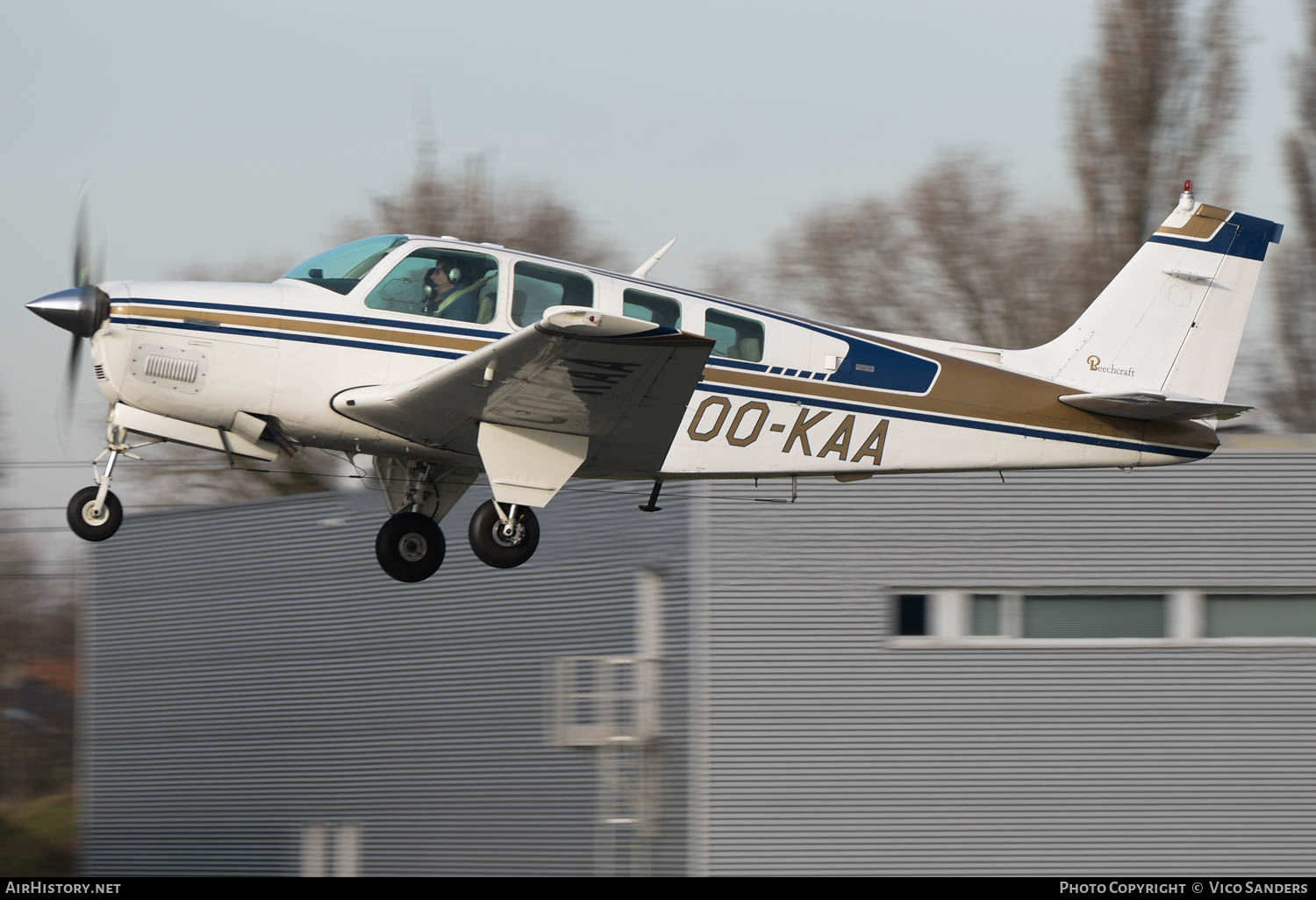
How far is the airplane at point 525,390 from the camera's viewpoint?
10.3 m

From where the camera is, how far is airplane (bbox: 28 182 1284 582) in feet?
33.7

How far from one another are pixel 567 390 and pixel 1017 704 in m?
7.93

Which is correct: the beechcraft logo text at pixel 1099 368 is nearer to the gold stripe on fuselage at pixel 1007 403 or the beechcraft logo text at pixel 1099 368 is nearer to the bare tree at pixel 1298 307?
the gold stripe on fuselage at pixel 1007 403

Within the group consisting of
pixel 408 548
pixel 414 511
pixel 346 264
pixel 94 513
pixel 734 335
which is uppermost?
pixel 346 264

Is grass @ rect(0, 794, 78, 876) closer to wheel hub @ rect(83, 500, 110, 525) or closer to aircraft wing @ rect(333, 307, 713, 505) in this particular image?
wheel hub @ rect(83, 500, 110, 525)


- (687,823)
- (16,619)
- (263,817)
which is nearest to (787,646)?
(687,823)

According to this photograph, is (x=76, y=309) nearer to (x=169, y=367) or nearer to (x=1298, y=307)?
(x=169, y=367)

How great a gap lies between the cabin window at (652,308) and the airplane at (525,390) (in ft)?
0.05

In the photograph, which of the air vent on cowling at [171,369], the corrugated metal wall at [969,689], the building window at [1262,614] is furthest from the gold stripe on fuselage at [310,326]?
the building window at [1262,614]

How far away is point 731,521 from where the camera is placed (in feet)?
55.3

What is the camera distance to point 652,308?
35.3 ft

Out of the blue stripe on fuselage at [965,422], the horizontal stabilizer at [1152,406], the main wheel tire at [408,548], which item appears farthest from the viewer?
the horizontal stabilizer at [1152,406]

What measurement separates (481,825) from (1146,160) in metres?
15.4

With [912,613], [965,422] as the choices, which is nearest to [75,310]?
[965,422]
